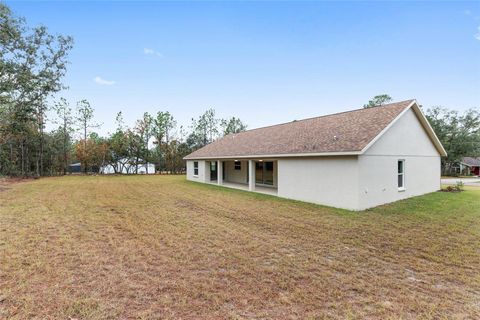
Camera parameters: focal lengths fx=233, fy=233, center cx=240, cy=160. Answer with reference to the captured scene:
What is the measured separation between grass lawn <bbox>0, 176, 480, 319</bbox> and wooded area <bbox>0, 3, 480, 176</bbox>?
12506mm

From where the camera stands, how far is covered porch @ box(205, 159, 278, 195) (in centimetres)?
1471

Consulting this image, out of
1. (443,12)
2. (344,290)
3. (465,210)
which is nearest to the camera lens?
(344,290)

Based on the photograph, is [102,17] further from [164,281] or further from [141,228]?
[164,281]

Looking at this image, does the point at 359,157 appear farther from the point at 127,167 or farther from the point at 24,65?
the point at 127,167

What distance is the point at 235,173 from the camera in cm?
1967

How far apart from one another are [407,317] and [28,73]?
2145 cm

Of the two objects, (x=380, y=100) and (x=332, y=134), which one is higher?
(x=380, y=100)

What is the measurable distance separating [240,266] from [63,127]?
34.8 metres

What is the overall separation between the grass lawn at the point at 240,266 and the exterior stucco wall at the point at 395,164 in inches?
54.7

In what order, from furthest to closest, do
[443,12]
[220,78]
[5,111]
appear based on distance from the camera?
[220,78] → [5,111] → [443,12]

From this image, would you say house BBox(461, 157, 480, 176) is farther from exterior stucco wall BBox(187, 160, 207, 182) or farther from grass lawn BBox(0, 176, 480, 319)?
exterior stucco wall BBox(187, 160, 207, 182)

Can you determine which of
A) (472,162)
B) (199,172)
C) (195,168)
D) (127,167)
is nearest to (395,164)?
(199,172)

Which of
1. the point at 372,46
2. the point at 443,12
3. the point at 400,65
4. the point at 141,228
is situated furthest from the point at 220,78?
the point at 141,228

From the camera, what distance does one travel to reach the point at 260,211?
883cm
